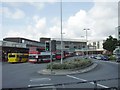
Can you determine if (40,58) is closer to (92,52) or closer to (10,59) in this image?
(10,59)

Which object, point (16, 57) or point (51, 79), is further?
point (16, 57)

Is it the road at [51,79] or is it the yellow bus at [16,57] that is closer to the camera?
the road at [51,79]

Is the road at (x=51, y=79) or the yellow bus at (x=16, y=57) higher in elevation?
the yellow bus at (x=16, y=57)

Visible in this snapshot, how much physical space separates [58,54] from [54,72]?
3663cm

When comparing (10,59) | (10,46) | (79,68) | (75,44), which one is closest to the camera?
(79,68)

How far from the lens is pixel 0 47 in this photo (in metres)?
70.2

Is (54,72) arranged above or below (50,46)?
below

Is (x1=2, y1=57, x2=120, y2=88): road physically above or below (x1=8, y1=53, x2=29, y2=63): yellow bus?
below

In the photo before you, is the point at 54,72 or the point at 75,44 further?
the point at 75,44

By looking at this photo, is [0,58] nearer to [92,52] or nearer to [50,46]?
[50,46]

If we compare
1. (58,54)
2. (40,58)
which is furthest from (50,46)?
(58,54)

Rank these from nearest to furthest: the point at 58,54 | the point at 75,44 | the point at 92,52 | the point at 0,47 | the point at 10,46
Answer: the point at 58,54 → the point at 0,47 → the point at 10,46 → the point at 75,44 → the point at 92,52

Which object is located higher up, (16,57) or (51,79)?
(16,57)

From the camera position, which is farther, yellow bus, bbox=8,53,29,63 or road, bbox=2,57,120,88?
yellow bus, bbox=8,53,29,63
